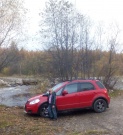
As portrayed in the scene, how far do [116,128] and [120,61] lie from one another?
52.6 ft

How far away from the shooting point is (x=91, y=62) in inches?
996

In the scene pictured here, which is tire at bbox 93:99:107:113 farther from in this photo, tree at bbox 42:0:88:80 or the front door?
tree at bbox 42:0:88:80

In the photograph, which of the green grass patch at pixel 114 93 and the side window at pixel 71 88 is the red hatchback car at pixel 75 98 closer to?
the side window at pixel 71 88

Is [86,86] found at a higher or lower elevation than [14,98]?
higher

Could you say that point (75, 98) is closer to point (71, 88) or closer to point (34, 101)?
point (71, 88)

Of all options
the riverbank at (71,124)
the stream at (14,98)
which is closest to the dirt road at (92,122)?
the riverbank at (71,124)

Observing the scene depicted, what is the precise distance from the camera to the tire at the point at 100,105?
44.7 ft

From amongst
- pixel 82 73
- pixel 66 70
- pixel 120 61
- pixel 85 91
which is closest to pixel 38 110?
pixel 85 91

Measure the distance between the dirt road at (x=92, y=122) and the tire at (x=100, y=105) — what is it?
0.79ft

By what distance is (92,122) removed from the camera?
38.0 ft

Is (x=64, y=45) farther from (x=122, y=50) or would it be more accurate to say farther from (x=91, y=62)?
(x=122, y=50)

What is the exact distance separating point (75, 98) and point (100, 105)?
156cm

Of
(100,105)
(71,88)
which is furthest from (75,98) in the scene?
(100,105)

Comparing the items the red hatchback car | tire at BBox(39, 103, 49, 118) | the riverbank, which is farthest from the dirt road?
tire at BBox(39, 103, 49, 118)
